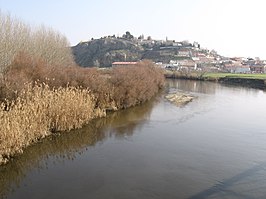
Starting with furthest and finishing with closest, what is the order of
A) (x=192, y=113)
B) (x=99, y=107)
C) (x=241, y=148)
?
(x=192, y=113) < (x=99, y=107) < (x=241, y=148)

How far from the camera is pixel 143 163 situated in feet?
51.2

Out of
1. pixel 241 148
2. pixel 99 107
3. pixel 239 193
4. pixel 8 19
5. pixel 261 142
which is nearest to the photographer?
pixel 239 193

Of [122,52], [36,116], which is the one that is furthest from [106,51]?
[36,116]

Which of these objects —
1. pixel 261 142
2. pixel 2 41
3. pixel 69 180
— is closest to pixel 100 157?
pixel 69 180

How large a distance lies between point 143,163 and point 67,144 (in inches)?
204

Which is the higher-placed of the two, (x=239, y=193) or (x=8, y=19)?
(x=8, y=19)

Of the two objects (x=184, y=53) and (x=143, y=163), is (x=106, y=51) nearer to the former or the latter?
(x=184, y=53)

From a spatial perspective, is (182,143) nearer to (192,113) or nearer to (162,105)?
(192,113)

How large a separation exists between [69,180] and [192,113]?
1980 centimetres

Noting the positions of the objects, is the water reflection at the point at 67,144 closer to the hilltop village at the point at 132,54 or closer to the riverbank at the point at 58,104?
the riverbank at the point at 58,104

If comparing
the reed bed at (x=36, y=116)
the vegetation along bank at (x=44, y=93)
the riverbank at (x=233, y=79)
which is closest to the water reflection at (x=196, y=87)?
the riverbank at (x=233, y=79)

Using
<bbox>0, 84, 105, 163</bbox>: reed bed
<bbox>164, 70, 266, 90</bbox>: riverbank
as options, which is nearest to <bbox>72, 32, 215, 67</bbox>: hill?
<bbox>164, 70, 266, 90</bbox>: riverbank

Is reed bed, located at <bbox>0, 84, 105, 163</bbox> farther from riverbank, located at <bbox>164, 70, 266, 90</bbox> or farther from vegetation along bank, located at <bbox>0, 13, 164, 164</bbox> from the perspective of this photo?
riverbank, located at <bbox>164, 70, 266, 90</bbox>

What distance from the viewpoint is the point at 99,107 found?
28.0m
